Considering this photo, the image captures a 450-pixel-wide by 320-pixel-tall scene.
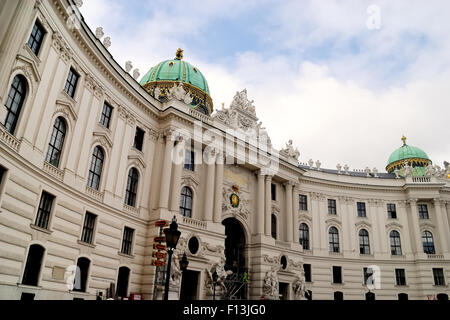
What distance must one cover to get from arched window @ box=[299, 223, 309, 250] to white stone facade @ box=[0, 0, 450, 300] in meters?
0.51

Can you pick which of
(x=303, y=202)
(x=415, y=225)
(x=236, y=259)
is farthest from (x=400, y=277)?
(x=236, y=259)

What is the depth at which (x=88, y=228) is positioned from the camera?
877 inches

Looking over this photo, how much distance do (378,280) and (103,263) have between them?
32.7 meters

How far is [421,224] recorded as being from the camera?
4359 centimetres

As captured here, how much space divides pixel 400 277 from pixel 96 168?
36.9 metres

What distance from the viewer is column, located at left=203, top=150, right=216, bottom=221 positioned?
30297 millimetres

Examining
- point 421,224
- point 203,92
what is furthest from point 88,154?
point 421,224

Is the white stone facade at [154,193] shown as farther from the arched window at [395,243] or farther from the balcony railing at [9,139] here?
the arched window at [395,243]

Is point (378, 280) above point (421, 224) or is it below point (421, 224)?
below

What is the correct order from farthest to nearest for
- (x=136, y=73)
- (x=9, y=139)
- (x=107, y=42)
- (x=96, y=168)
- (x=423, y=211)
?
(x=423, y=211) < (x=136, y=73) < (x=107, y=42) < (x=96, y=168) < (x=9, y=139)

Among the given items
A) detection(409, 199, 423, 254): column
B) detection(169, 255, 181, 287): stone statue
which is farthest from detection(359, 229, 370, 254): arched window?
detection(169, 255, 181, 287): stone statue

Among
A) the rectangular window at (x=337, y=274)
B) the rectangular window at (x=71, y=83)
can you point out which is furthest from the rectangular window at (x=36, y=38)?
the rectangular window at (x=337, y=274)

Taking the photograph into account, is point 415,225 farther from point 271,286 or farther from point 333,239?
point 271,286

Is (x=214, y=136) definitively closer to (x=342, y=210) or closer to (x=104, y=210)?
(x=104, y=210)
